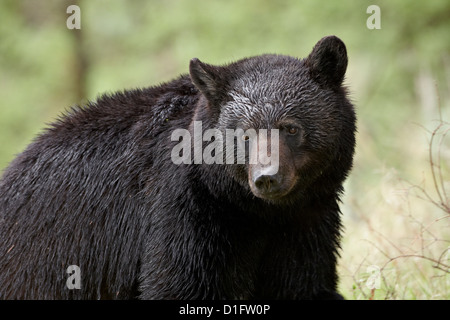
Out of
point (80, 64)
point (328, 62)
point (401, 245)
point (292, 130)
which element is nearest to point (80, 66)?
point (80, 64)

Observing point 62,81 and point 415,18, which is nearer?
point 415,18

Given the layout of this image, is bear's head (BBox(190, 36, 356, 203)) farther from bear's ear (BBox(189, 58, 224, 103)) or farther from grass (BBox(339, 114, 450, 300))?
grass (BBox(339, 114, 450, 300))

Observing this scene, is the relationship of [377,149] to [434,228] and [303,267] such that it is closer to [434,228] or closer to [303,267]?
[434,228]

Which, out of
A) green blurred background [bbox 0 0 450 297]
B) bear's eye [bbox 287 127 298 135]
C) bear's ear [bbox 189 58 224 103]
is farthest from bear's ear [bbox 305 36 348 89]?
green blurred background [bbox 0 0 450 297]

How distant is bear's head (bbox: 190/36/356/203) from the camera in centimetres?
410

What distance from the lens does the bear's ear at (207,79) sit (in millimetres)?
4250

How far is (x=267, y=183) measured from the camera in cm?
386

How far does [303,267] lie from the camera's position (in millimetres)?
4660

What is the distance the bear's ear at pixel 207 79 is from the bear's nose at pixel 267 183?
73 cm

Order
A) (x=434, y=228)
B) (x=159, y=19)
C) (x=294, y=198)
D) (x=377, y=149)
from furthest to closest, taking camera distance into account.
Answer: (x=159, y=19) < (x=377, y=149) < (x=434, y=228) < (x=294, y=198)

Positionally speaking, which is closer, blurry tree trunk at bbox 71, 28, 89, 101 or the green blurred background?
the green blurred background

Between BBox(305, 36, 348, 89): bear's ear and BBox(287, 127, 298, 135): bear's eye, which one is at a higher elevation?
BBox(305, 36, 348, 89): bear's ear
